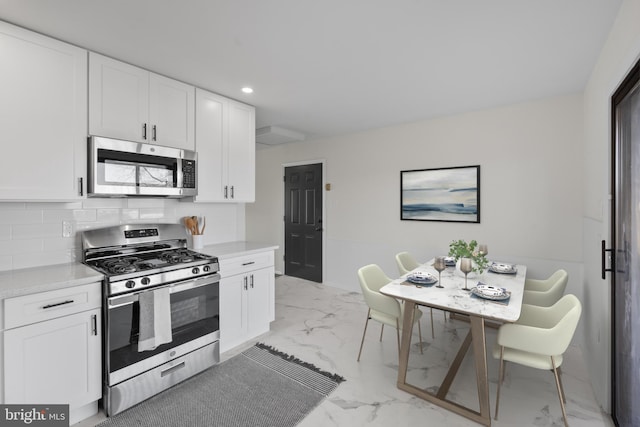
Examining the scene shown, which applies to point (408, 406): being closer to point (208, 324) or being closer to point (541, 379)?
point (541, 379)

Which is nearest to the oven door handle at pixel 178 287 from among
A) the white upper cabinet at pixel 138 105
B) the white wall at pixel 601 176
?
the white upper cabinet at pixel 138 105

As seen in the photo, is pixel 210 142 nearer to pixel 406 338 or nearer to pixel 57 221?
pixel 57 221

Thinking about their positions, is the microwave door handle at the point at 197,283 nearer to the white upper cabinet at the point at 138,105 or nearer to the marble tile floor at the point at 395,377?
the marble tile floor at the point at 395,377

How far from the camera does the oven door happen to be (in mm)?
1957

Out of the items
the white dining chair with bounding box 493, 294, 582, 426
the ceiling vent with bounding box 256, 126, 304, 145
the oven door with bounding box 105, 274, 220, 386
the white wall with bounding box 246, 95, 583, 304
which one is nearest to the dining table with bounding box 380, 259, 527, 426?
the white dining chair with bounding box 493, 294, 582, 426

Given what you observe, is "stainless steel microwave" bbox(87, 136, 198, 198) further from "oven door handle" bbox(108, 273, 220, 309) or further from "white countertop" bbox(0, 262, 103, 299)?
"oven door handle" bbox(108, 273, 220, 309)

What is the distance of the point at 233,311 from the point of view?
281 centimetres

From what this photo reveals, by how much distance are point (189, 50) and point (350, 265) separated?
141 inches

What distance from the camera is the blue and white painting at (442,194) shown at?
3.58 metres

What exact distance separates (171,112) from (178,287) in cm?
157

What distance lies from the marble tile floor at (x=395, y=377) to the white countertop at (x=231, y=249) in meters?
0.93

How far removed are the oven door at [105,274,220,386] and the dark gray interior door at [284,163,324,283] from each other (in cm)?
266

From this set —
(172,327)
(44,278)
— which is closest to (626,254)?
(172,327)

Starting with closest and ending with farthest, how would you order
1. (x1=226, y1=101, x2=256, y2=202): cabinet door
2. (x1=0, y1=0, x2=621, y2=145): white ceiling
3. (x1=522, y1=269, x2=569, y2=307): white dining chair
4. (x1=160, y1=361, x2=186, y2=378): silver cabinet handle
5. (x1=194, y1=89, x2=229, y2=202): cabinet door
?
(x1=0, y1=0, x2=621, y2=145): white ceiling, (x1=160, y1=361, x2=186, y2=378): silver cabinet handle, (x1=522, y1=269, x2=569, y2=307): white dining chair, (x1=194, y1=89, x2=229, y2=202): cabinet door, (x1=226, y1=101, x2=256, y2=202): cabinet door
